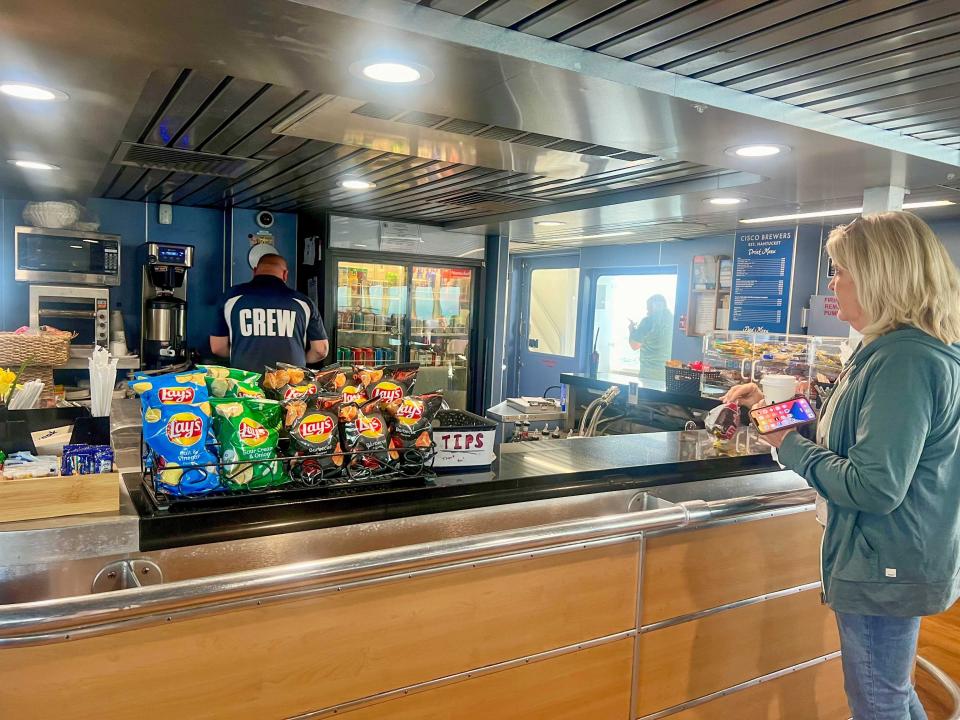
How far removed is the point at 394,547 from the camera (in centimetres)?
160

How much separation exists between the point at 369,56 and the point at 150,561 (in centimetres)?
135

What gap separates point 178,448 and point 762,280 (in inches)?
227

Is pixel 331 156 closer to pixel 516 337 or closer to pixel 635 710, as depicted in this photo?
pixel 635 710

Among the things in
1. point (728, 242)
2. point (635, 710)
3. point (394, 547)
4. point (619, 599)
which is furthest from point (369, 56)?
point (728, 242)

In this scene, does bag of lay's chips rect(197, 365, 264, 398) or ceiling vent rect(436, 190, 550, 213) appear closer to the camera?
bag of lay's chips rect(197, 365, 264, 398)

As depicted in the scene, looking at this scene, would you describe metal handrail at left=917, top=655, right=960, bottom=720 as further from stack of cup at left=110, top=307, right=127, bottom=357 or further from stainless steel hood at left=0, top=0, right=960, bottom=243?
stack of cup at left=110, top=307, right=127, bottom=357

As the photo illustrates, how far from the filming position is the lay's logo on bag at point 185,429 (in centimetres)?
146

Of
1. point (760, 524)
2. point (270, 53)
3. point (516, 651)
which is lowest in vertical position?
point (516, 651)

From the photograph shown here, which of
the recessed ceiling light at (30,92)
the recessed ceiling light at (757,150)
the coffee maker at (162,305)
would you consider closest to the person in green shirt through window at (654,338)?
the recessed ceiling light at (757,150)

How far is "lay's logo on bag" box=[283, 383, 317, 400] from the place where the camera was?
1.67 m

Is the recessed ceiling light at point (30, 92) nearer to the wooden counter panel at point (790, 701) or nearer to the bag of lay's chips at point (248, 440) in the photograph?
the bag of lay's chips at point (248, 440)

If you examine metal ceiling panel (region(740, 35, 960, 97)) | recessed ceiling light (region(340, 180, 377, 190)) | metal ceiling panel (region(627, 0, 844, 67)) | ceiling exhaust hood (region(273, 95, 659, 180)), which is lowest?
metal ceiling panel (region(627, 0, 844, 67))

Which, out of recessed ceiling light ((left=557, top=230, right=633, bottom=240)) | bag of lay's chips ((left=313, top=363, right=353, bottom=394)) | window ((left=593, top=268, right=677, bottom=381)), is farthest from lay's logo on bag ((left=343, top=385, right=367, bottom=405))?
window ((left=593, top=268, right=677, bottom=381))

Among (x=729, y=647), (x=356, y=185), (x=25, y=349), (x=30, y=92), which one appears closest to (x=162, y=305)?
(x=25, y=349)
